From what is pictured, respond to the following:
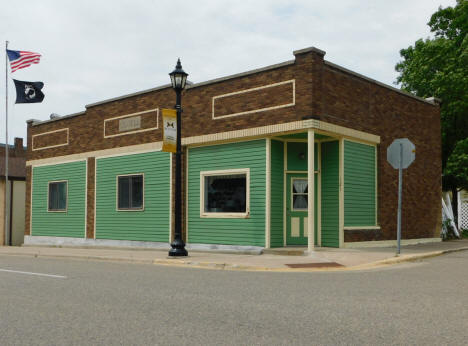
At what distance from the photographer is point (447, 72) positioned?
92.5 feet

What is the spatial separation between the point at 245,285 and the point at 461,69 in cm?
2214

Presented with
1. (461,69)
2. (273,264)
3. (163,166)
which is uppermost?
(461,69)

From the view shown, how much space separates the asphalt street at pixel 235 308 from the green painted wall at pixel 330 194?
5065 mm

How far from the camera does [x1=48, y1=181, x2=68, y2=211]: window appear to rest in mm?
24047

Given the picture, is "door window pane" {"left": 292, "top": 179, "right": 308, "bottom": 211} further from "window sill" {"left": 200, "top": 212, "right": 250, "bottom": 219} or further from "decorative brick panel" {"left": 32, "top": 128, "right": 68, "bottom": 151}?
"decorative brick panel" {"left": 32, "top": 128, "right": 68, "bottom": 151}

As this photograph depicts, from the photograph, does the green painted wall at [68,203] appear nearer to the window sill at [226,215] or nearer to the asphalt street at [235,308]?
the window sill at [226,215]

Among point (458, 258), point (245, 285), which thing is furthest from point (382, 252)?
point (245, 285)

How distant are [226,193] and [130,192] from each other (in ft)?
16.2

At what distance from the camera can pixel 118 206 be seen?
841 inches

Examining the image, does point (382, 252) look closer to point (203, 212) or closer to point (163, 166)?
point (203, 212)

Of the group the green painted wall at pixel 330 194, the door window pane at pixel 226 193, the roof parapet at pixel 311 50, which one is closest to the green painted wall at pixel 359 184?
the green painted wall at pixel 330 194

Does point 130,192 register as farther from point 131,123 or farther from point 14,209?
point 14,209

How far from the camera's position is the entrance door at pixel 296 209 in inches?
667

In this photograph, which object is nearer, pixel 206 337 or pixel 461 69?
pixel 206 337
